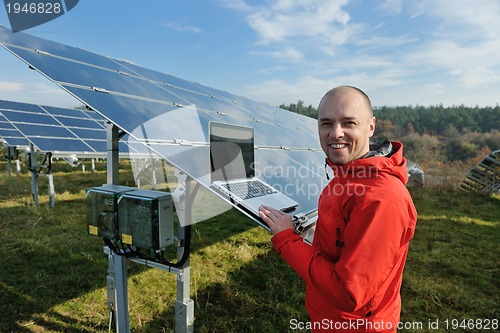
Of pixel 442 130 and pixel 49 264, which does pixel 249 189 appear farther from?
pixel 442 130

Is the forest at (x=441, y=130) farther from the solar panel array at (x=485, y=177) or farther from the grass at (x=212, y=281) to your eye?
the grass at (x=212, y=281)

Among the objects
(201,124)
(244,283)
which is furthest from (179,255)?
(244,283)

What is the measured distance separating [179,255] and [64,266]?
11.3 ft

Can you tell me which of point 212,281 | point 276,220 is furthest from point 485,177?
point 276,220

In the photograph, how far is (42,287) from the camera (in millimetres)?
4414

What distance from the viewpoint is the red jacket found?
4.53 ft

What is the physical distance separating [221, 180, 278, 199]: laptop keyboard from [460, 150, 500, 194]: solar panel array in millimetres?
14908

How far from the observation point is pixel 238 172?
2988 mm

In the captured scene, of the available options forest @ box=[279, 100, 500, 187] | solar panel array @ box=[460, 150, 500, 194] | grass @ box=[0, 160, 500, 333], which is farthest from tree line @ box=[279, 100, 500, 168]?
grass @ box=[0, 160, 500, 333]

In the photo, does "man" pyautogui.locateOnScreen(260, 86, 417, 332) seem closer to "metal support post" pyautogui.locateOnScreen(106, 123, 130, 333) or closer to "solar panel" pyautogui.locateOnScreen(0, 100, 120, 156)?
"metal support post" pyautogui.locateOnScreen(106, 123, 130, 333)

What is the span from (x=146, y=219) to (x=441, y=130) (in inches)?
2385

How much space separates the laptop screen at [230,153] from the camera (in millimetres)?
2787

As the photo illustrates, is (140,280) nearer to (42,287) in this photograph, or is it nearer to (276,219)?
(42,287)

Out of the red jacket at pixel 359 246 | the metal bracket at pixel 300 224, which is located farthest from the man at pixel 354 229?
the metal bracket at pixel 300 224
